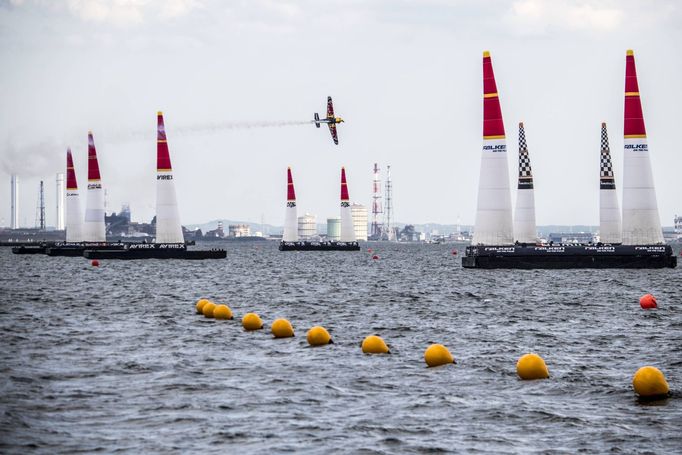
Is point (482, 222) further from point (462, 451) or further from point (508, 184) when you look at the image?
point (462, 451)

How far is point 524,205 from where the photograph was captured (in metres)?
74.4

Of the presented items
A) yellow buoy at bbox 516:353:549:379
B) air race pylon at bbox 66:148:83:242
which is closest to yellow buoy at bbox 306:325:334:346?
yellow buoy at bbox 516:353:549:379

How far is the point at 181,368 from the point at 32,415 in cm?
604

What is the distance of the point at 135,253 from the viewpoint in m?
100

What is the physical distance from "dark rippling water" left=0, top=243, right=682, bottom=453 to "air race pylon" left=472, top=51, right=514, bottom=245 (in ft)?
51.6

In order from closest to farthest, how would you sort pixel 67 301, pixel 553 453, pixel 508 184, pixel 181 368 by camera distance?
1. pixel 553 453
2. pixel 181 368
3. pixel 67 301
4. pixel 508 184

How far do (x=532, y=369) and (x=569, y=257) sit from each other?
46.7 m

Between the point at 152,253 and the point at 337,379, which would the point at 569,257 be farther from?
the point at 337,379

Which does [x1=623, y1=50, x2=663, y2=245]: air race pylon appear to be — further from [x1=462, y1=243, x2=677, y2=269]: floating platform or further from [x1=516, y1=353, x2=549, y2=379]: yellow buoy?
[x1=516, y1=353, x2=549, y2=379]: yellow buoy

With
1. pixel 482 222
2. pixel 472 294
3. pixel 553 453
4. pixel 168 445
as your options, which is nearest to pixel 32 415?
pixel 168 445

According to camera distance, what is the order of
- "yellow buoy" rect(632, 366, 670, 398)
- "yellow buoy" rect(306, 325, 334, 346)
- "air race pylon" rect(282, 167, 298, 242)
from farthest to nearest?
"air race pylon" rect(282, 167, 298, 242) < "yellow buoy" rect(306, 325, 334, 346) < "yellow buoy" rect(632, 366, 670, 398)

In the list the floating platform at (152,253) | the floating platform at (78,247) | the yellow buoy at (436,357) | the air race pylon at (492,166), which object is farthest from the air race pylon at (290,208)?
the yellow buoy at (436,357)

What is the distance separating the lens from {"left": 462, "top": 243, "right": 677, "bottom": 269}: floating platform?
65250 mm

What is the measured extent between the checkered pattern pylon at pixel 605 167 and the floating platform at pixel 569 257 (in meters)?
5.00
